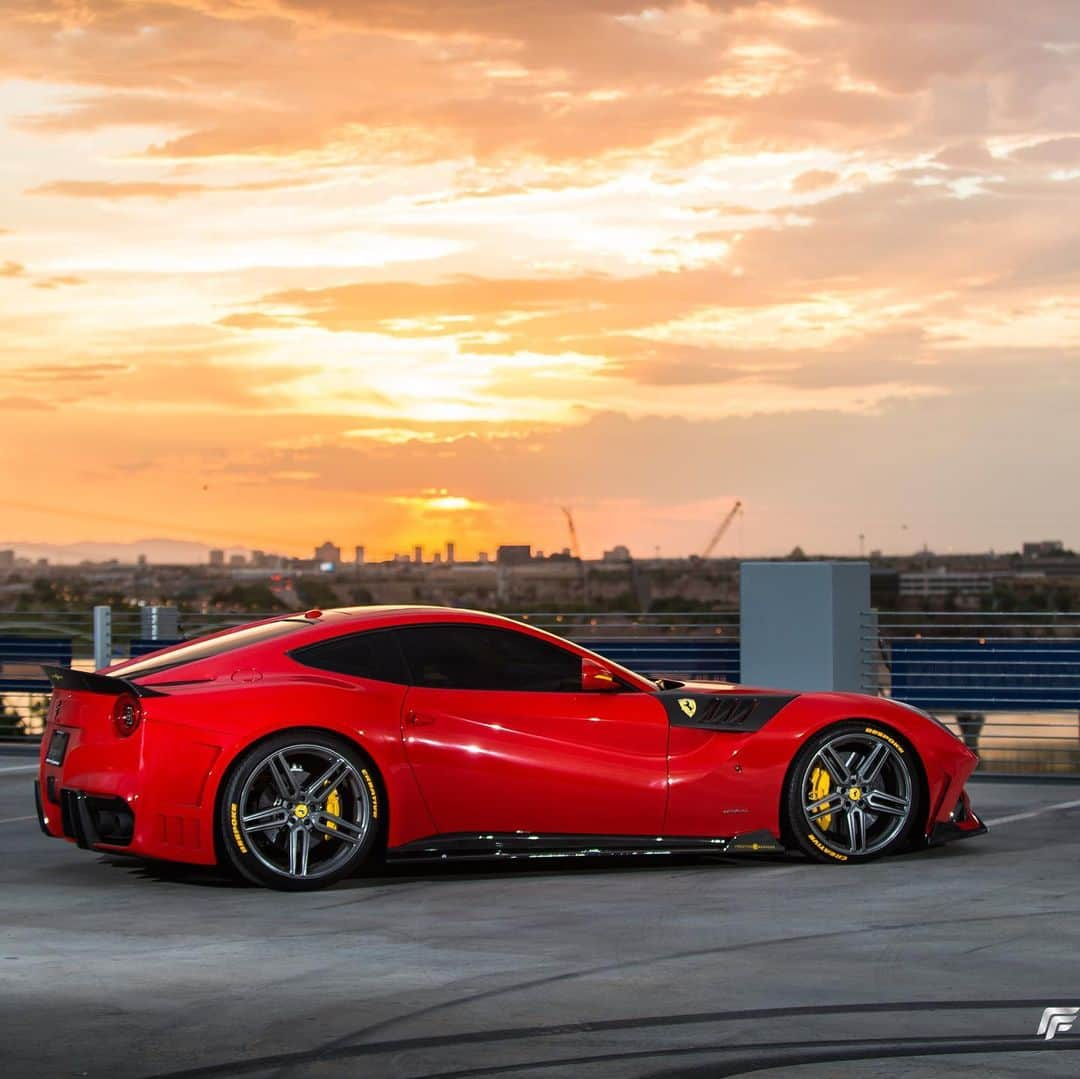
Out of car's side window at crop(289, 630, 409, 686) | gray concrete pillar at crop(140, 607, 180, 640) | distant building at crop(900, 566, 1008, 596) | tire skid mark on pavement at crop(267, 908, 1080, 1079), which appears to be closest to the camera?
tire skid mark on pavement at crop(267, 908, 1080, 1079)

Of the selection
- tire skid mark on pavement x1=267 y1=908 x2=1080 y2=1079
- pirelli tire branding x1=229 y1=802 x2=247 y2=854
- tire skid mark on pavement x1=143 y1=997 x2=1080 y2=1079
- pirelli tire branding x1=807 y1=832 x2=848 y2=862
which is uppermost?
pirelli tire branding x1=229 y1=802 x2=247 y2=854

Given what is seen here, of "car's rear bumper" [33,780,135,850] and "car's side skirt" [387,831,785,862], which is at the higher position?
"car's rear bumper" [33,780,135,850]

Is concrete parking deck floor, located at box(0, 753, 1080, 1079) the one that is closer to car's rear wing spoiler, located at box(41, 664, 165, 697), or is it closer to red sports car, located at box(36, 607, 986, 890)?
red sports car, located at box(36, 607, 986, 890)

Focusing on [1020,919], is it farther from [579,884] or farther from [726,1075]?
[726,1075]

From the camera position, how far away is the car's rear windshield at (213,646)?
30.0 ft

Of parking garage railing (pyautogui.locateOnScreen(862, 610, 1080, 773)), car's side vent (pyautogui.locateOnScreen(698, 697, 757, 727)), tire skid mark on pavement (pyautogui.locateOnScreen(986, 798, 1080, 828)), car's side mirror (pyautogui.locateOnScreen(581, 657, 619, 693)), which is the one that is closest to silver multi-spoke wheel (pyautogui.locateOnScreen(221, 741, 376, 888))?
car's side mirror (pyautogui.locateOnScreen(581, 657, 619, 693))

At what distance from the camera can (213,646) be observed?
30.6ft

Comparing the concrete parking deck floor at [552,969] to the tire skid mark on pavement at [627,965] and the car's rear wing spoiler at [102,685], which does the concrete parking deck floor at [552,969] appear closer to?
the tire skid mark on pavement at [627,965]

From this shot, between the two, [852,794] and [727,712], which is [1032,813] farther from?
[727,712]

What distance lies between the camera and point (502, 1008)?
20.1 feet

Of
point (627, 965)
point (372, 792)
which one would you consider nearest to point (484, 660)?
point (372, 792)

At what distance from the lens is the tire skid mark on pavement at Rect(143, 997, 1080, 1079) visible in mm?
5383

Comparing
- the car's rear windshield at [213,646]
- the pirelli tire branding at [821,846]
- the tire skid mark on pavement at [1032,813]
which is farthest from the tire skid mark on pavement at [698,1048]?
the tire skid mark on pavement at [1032,813]

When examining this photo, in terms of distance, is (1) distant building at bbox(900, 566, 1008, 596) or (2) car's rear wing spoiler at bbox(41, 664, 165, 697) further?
(1) distant building at bbox(900, 566, 1008, 596)
